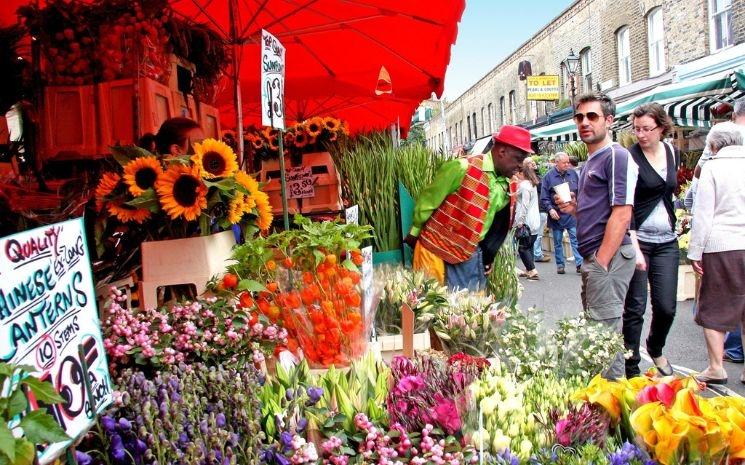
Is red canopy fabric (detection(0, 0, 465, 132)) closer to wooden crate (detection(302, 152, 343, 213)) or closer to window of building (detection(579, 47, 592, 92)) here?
wooden crate (detection(302, 152, 343, 213))

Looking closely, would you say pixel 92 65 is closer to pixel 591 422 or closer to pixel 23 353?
pixel 23 353

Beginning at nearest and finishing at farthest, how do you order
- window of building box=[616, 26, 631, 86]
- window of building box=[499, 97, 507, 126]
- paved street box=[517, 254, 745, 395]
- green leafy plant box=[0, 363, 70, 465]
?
green leafy plant box=[0, 363, 70, 465] → paved street box=[517, 254, 745, 395] → window of building box=[616, 26, 631, 86] → window of building box=[499, 97, 507, 126]

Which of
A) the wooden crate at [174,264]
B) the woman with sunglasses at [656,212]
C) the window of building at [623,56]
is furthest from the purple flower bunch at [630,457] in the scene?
the window of building at [623,56]

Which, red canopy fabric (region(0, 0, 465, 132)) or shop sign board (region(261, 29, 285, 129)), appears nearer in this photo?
shop sign board (region(261, 29, 285, 129))

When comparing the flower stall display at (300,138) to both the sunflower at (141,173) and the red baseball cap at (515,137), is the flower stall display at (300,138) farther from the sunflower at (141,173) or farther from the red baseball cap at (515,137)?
the sunflower at (141,173)

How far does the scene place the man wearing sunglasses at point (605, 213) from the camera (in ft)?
12.6

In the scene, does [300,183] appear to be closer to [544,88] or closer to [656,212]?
[656,212]

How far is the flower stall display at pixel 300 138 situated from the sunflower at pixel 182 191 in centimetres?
300

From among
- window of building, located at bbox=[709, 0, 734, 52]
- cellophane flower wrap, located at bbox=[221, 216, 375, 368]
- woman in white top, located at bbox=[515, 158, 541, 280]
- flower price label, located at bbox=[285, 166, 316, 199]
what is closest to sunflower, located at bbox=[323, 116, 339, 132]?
flower price label, located at bbox=[285, 166, 316, 199]

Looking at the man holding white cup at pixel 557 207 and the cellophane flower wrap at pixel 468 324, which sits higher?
the man holding white cup at pixel 557 207

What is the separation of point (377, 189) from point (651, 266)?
1.92 meters

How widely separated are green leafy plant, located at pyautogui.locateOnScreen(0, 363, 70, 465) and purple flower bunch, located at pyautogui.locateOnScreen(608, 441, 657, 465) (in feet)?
4.10

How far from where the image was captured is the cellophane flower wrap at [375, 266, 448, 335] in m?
3.38

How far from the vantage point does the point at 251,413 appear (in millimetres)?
1665
